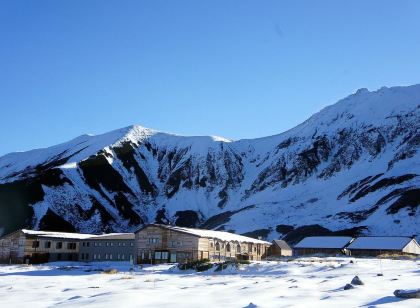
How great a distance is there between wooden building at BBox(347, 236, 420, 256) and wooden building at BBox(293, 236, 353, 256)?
1812 mm

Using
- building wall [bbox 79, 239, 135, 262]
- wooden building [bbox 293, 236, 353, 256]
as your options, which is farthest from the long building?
wooden building [bbox 293, 236, 353, 256]

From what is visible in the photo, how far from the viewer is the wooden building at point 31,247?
304 ft

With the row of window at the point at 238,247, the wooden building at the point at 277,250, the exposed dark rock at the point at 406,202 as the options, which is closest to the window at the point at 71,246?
the row of window at the point at 238,247

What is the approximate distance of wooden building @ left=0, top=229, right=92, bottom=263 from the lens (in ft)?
304

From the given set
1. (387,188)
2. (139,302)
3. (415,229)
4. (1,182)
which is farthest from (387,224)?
(1,182)

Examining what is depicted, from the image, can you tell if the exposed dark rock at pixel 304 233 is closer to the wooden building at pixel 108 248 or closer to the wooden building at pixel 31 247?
the wooden building at pixel 108 248

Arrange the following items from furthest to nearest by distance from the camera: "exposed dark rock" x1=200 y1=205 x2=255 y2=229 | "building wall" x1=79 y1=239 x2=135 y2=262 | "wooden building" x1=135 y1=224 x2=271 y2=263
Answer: "exposed dark rock" x1=200 y1=205 x2=255 y2=229 → "building wall" x1=79 y1=239 x2=135 y2=262 → "wooden building" x1=135 y1=224 x2=271 y2=263

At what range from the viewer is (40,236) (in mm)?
95438

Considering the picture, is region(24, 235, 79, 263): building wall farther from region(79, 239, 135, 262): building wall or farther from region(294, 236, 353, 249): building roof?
region(294, 236, 353, 249): building roof

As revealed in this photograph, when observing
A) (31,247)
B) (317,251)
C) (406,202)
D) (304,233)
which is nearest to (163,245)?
(31,247)

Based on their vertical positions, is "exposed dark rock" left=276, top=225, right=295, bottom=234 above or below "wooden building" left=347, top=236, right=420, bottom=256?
above

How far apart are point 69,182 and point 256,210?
230ft

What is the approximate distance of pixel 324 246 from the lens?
104 m

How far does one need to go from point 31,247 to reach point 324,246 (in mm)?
57861
